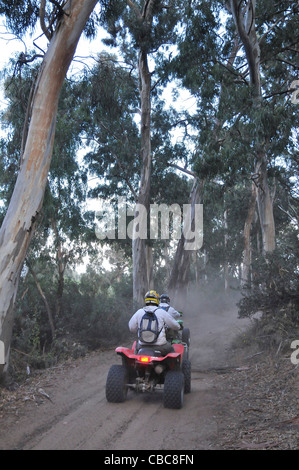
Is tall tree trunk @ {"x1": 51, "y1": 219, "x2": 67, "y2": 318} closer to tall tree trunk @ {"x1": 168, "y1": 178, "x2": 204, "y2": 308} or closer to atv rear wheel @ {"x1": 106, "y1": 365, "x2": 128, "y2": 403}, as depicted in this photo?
atv rear wheel @ {"x1": 106, "y1": 365, "x2": 128, "y2": 403}

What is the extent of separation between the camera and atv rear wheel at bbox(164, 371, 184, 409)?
634cm

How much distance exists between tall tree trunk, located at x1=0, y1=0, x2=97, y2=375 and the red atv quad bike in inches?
89.5

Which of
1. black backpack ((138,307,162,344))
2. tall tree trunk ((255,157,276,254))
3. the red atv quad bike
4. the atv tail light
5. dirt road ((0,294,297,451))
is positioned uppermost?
tall tree trunk ((255,157,276,254))

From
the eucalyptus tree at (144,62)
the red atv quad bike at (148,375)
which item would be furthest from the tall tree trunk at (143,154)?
the red atv quad bike at (148,375)

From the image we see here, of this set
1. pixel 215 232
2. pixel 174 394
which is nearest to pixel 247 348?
pixel 174 394

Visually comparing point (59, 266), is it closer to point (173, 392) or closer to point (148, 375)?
point (148, 375)

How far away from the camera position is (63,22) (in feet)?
29.9

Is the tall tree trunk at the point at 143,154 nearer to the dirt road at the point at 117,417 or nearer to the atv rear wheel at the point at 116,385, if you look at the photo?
the dirt road at the point at 117,417

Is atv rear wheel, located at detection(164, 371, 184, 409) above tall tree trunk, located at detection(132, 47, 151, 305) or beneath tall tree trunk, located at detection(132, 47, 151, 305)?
beneath

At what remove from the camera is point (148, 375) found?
265 inches

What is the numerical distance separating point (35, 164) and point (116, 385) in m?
4.46

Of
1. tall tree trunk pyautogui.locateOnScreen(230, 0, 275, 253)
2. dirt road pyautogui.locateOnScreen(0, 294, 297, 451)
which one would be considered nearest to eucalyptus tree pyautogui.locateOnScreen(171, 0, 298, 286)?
tall tree trunk pyautogui.locateOnScreen(230, 0, 275, 253)

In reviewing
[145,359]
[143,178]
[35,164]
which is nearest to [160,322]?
[145,359]
